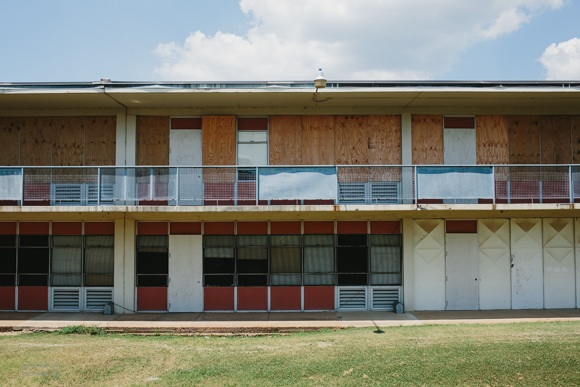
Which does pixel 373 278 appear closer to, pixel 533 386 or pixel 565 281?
pixel 565 281

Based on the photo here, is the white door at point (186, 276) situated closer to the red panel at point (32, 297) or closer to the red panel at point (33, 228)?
the red panel at point (32, 297)

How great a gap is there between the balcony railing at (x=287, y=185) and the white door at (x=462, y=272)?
176 cm

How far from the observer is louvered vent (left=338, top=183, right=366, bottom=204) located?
1628 cm

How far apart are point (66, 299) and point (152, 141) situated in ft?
18.9

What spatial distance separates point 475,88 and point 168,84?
9.18m

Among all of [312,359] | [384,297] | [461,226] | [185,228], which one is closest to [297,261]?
[384,297]

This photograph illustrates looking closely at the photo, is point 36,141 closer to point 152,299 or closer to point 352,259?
point 152,299

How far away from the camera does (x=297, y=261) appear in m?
17.3

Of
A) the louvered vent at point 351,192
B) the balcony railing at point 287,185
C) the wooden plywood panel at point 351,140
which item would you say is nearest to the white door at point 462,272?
the balcony railing at point 287,185

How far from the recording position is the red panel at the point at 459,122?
58.8 ft

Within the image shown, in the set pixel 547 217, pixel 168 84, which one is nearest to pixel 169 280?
pixel 168 84

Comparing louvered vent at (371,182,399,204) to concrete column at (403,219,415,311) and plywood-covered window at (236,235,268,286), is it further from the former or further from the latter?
plywood-covered window at (236,235,268,286)

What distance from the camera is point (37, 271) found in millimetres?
17484

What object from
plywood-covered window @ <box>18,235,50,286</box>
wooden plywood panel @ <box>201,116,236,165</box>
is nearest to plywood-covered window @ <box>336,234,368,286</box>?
wooden plywood panel @ <box>201,116,236,165</box>
